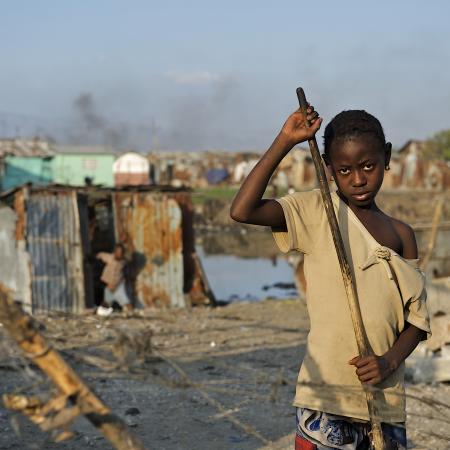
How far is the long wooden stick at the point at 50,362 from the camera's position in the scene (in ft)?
5.16

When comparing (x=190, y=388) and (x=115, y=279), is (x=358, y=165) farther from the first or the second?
(x=115, y=279)

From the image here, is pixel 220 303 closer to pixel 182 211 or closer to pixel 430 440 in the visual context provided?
pixel 182 211

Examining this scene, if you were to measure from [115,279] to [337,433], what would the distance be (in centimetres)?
1049

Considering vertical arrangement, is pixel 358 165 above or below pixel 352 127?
below

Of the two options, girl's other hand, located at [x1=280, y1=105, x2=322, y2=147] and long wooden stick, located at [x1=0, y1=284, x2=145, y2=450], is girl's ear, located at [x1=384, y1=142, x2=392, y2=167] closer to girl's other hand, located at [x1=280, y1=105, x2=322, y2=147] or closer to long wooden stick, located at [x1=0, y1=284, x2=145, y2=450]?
girl's other hand, located at [x1=280, y1=105, x2=322, y2=147]

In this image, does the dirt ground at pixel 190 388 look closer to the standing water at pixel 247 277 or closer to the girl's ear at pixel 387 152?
the girl's ear at pixel 387 152

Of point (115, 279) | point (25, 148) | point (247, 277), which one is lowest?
point (247, 277)

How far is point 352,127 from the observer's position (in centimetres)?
234

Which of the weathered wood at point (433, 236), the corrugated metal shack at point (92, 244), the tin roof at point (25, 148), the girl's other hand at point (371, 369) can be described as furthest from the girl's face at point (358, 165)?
the tin roof at point (25, 148)

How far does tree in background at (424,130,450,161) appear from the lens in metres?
48.7

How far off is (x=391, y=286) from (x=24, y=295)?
1048 centimetres

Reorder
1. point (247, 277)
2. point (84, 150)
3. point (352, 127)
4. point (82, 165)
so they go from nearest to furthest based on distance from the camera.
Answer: point (352, 127)
point (247, 277)
point (82, 165)
point (84, 150)

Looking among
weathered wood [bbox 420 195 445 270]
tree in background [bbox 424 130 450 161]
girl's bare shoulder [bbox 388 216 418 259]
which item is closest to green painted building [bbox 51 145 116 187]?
tree in background [bbox 424 130 450 161]

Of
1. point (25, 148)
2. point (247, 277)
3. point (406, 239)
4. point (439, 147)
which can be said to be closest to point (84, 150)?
point (25, 148)
